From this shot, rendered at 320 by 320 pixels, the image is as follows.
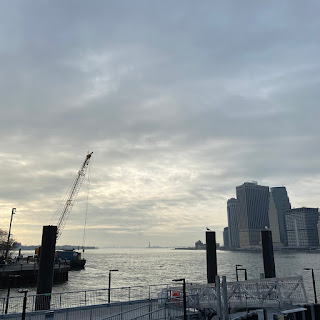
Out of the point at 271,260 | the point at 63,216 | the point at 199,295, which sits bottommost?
the point at 199,295

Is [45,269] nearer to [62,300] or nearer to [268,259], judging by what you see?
[62,300]

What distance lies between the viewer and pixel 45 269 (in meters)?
26.9

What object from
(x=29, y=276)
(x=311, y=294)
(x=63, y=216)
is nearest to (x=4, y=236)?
(x=63, y=216)

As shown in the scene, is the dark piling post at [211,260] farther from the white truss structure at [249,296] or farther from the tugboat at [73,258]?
the tugboat at [73,258]

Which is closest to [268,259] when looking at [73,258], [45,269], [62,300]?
[45,269]

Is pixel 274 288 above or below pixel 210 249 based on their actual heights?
below

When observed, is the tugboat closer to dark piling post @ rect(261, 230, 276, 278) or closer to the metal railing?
the metal railing

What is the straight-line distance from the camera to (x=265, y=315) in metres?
22.5

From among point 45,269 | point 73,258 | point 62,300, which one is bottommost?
point 62,300

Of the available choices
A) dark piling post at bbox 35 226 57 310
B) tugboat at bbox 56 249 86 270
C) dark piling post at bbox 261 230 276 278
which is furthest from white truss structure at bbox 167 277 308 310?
tugboat at bbox 56 249 86 270

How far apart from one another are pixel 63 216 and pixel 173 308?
125569 mm

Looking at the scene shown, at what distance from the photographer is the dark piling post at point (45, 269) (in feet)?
85.0

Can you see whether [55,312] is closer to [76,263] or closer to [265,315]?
[265,315]

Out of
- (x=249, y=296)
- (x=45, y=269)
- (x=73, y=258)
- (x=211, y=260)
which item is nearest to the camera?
(x=249, y=296)
